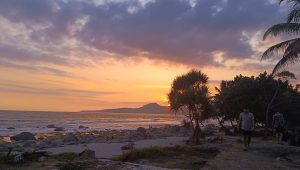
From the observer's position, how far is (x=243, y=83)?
31125 mm

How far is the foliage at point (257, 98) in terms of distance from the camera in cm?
3025

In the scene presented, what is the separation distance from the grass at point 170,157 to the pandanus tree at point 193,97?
5754 millimetres

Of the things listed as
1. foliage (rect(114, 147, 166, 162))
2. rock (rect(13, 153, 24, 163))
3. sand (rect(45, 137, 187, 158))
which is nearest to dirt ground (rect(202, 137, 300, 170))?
foliage (rect(114, 147, 166, 162))

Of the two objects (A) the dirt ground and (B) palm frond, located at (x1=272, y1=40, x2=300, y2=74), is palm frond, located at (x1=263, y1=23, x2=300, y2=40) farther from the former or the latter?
(A) the dirt ground

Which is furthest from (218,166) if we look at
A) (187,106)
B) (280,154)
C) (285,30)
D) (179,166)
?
(187,106)

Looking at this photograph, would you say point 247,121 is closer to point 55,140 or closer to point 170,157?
point 170,157

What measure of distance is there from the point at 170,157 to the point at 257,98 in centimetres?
1709

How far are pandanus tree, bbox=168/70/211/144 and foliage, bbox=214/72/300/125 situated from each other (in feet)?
24.3

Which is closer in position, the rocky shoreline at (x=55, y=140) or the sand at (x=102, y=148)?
the sand at (x=102, y=148)

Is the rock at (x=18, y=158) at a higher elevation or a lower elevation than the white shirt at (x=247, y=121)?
lower

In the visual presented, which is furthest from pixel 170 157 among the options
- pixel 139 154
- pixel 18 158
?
pixel 18 158

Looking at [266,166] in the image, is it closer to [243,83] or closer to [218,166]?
[218,166]

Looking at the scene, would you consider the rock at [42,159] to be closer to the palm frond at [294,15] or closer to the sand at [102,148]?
the sand at [102,148]

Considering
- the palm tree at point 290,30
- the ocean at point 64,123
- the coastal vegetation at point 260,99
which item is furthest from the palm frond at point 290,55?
the ocean at point 64,123
